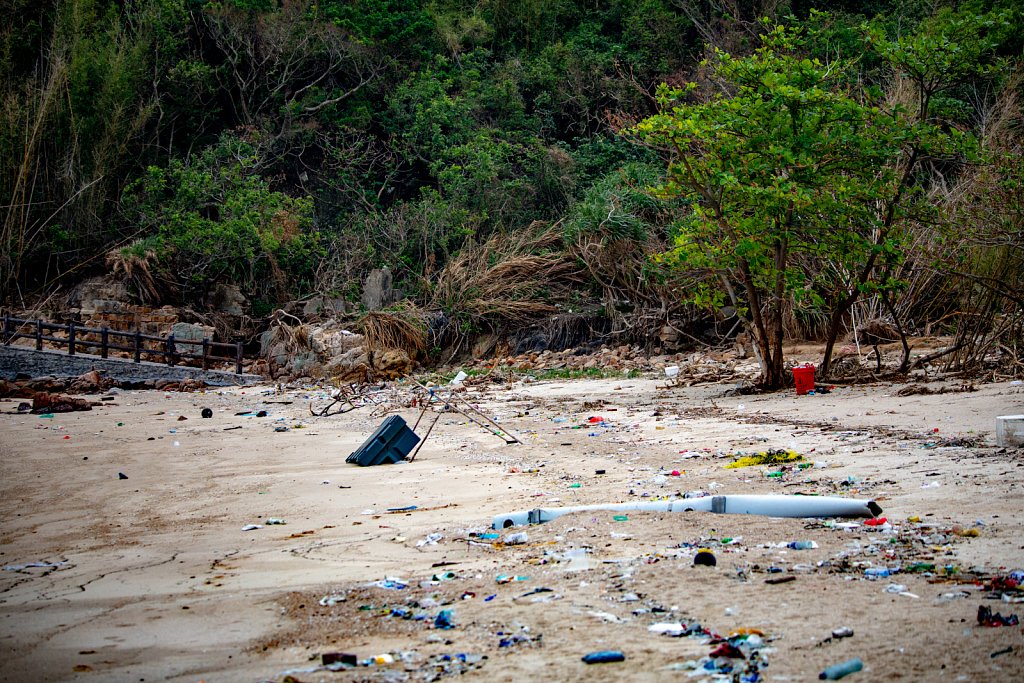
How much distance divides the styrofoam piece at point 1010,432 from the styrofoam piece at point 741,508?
203 centimetres

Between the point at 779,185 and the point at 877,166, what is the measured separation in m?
1.33

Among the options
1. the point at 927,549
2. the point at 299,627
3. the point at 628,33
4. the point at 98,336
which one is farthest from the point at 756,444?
the point at 628,33

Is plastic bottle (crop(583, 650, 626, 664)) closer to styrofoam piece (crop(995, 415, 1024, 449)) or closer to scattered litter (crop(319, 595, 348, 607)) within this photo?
scattered litter (crop(319, 595, 348, 607))

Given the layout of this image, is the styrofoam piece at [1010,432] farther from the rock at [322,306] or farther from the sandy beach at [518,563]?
the rock at [322,306]

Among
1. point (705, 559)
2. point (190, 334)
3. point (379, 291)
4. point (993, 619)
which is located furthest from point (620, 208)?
point (993, 619)

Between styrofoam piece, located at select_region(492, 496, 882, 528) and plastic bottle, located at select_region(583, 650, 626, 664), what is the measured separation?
1775 mm

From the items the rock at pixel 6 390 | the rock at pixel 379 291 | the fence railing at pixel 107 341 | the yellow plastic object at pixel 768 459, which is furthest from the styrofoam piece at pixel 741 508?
the rock at pixel 379 291

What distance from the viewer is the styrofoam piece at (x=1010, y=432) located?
552cm

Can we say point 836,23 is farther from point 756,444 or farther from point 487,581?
point 487,581

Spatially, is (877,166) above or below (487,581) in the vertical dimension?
above

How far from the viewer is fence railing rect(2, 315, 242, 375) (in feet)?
57.1

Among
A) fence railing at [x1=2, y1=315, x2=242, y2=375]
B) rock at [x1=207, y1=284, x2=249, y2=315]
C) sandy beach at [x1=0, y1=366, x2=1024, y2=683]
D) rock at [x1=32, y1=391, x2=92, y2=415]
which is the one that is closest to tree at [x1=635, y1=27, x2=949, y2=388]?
sandy beach at [x1=0, y1=366, x2=1024, y2=683]

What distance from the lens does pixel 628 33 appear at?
23.7m

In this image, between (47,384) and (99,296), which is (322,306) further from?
(47,384)
